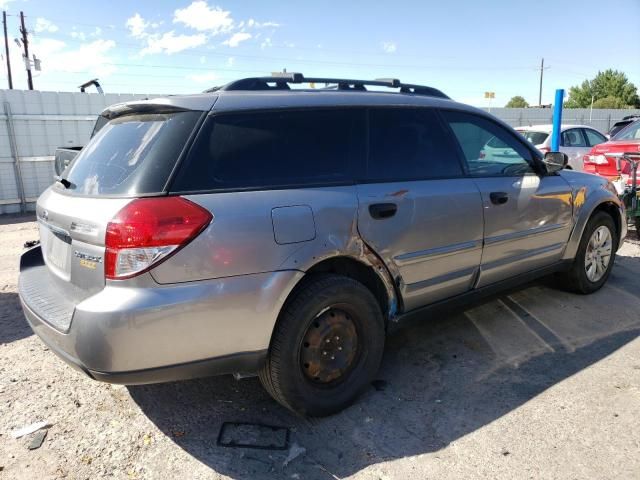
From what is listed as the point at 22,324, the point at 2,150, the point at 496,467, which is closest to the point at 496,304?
the point at 496,467

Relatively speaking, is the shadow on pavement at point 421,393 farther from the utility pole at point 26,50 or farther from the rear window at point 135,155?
the utility pole at point 26,50

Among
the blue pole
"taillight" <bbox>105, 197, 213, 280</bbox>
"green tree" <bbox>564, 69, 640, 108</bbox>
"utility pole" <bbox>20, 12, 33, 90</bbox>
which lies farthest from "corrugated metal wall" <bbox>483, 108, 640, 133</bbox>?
"green tree" <bbox>564, 69, 640, 108</bbox>

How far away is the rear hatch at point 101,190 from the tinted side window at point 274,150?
0.12 meters

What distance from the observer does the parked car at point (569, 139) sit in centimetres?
1135

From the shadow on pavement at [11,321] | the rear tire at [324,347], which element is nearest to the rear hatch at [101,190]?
the rear tire at [324,347]

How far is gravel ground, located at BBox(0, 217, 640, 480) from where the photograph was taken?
247 centimetres

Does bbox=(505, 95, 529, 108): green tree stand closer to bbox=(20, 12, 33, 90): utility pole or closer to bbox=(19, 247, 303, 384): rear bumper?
bbox=(20, 12, 33, 90): utility pole

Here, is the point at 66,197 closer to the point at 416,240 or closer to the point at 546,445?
the point at 416,240

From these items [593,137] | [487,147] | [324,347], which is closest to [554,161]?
[487,147]

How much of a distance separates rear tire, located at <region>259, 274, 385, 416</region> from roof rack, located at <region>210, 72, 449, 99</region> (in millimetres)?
1248

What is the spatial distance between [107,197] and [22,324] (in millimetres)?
2583

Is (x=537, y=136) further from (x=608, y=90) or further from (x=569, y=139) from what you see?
(x=608, y=90)

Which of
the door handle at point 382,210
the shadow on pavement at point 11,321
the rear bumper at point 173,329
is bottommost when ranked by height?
the shadow on pavement at point 11,321

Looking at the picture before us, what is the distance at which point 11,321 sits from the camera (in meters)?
4.34
